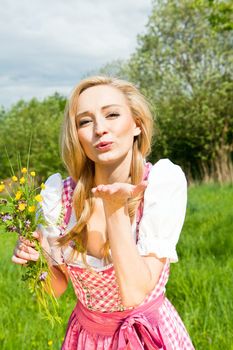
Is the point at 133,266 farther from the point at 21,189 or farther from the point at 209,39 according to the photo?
the point at 209,39

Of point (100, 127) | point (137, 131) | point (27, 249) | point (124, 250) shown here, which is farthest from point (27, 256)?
point (137, 131)

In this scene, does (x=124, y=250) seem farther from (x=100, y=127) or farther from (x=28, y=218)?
(x=100, y=127)

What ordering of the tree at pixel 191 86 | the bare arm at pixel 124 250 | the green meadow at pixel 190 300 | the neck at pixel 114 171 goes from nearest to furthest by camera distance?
1. the bare arm at pixel 124 250
2. the neck at pixel 114 171
3. the green meadow at pixel 190 300
4. the tree at pixel 191 86

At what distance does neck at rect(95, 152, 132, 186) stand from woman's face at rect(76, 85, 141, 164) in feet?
0.11

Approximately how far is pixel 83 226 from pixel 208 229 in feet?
15.4

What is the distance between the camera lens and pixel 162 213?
74.1 inches

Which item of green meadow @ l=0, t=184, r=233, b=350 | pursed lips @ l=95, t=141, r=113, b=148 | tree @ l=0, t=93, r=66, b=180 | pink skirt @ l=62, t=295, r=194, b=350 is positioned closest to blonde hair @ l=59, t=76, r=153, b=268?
pursed lips @ l=95, t=141, r=113, b=148

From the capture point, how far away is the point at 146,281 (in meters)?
1.68

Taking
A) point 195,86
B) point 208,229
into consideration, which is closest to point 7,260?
point 208,229

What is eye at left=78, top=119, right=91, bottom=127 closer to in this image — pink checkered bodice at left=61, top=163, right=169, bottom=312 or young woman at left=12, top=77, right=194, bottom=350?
young woman at left=12, top=77, right=194, bottom=350

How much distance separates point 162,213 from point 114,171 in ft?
Answer: 0.83

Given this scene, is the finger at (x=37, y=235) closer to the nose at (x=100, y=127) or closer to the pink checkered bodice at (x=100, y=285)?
the pink checkered bodice at (x=100, y=285)

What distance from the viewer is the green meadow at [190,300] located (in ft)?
11.0

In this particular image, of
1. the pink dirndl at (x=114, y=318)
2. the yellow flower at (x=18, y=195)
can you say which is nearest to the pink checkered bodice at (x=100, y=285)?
the pink dirndl at (x=114, y=318)
